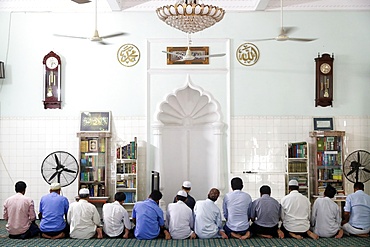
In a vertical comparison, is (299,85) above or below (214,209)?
above

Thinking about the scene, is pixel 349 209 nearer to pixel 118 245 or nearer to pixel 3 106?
pixel 118 245

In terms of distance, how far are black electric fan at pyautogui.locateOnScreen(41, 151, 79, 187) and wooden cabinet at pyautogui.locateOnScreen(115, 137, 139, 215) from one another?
2.45 ft

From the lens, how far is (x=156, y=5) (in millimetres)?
9469

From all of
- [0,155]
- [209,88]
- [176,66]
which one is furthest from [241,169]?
[0,155]

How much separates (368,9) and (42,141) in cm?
614

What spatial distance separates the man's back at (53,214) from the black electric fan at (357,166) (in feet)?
15.6

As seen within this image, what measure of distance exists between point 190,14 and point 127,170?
3.94 m

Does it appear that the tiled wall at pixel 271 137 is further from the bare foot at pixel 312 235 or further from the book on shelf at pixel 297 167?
the bare foot at pixel 312 235

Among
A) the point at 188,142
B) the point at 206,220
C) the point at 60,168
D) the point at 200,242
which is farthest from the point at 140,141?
the point at 200,242

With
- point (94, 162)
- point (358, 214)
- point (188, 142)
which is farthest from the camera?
point (188, 142)

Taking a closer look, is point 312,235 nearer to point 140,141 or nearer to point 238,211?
point 238,211

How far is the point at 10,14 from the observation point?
952 centimetres

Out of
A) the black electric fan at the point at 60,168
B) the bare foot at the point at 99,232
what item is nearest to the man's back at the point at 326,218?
the bare foot at the point at 99,232

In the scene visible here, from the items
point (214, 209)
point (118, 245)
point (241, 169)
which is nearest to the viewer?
point (118, 245)
